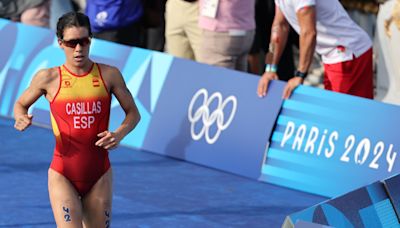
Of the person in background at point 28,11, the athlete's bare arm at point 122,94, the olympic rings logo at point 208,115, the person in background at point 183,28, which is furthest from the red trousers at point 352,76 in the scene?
the person in background at point 28,11

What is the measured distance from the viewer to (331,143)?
10602 mm

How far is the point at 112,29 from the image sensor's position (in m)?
12.8

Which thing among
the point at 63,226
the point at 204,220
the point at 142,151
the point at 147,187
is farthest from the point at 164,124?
the point at 63,226

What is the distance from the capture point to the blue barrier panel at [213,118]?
436 inches

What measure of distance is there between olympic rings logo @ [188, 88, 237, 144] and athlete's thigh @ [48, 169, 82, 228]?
3767 millimetres

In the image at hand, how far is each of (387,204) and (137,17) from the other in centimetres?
559

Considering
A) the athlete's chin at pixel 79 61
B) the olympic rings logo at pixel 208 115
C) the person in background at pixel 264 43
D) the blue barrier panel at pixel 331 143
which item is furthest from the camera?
the person in background at pixel 264 43

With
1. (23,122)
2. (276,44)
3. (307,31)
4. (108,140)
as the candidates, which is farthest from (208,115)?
(23,122)

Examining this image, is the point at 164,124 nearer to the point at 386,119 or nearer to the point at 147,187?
the point at 147,187

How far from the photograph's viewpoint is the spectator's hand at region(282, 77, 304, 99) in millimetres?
10656

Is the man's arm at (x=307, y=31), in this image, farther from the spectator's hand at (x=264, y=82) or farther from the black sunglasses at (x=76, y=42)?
the black sunglasses at (x=76, y=42)

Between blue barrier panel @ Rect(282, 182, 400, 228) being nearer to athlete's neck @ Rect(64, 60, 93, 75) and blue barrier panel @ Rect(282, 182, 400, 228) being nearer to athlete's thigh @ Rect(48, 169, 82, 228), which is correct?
athlete's thigh @ Rect(48, 169, 82, 228)

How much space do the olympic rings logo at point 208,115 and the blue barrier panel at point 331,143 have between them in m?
0.57

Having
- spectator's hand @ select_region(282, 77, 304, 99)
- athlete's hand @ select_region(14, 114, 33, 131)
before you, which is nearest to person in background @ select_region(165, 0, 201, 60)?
spectator's hand @ select_region(282, 77, 304, 99)
